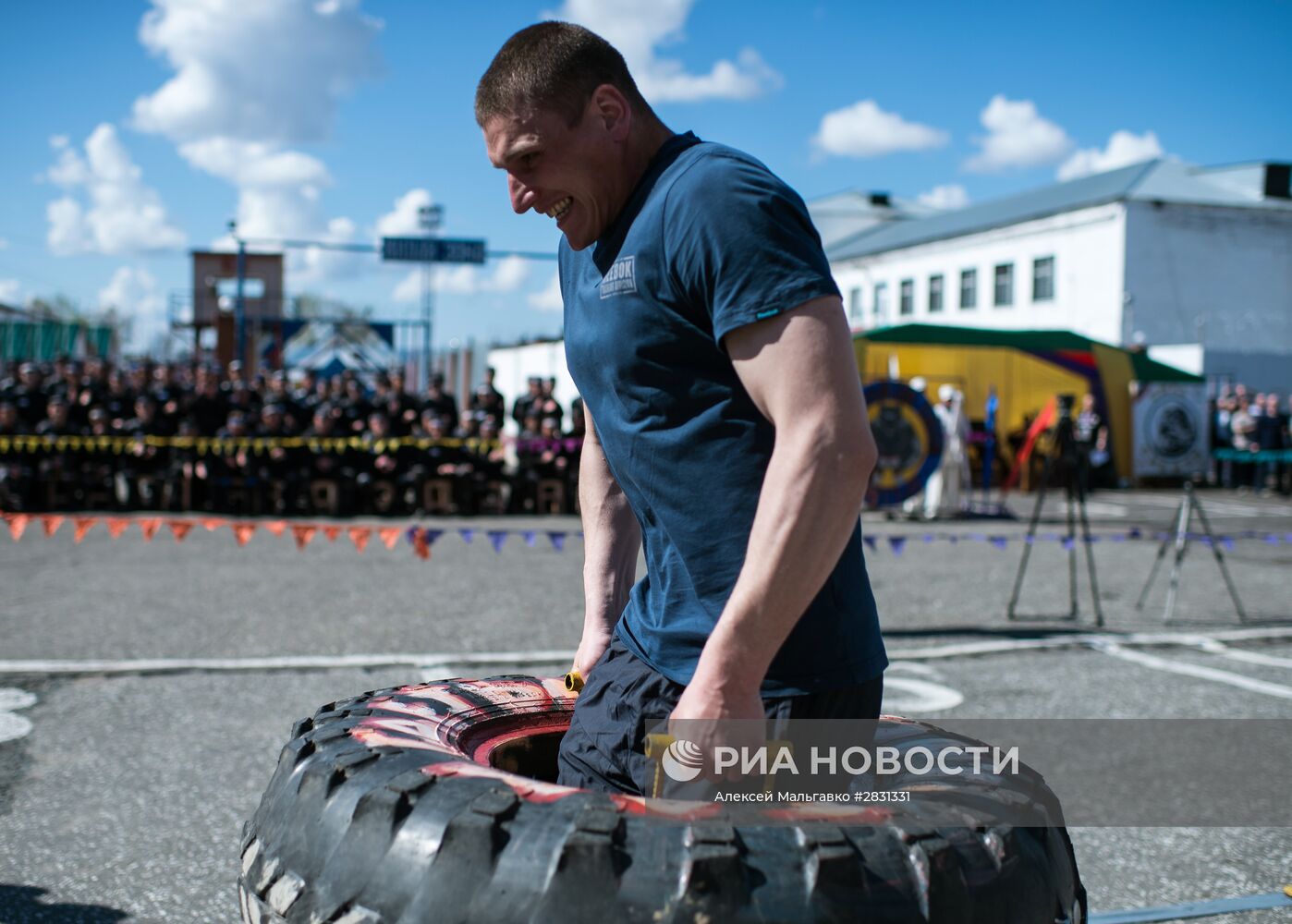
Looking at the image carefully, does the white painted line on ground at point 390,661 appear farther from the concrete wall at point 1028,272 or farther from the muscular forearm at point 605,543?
the concrete wall at point 1028,272

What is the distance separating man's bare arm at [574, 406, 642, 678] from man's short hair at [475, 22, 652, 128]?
0.77 meters

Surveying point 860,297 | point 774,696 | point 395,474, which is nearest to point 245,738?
point 774,696

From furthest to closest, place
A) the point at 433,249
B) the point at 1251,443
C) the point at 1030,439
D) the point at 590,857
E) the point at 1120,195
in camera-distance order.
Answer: the point at 1120,195 < the point at 1251,443 < the point at 433,249 < the point at 1030,439 < the point at 590,857

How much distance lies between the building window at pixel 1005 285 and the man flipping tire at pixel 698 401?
40561 millimetres

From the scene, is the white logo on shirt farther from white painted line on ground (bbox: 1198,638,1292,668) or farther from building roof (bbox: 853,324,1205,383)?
building roof (bbox: 853,324,1205,383)

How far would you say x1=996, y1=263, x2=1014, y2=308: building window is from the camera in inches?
1577

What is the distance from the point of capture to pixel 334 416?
15.7m

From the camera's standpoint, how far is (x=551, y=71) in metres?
1.77

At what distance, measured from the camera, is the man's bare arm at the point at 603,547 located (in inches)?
93.9

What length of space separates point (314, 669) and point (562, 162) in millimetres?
4427

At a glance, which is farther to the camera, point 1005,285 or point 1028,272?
point 1005,285

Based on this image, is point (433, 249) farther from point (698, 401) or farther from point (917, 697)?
point (698, 401)

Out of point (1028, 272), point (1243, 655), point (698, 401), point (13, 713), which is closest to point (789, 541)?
point (698, 401)

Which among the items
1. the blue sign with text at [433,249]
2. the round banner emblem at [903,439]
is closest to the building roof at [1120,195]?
the blue sign with text at [433,249]
